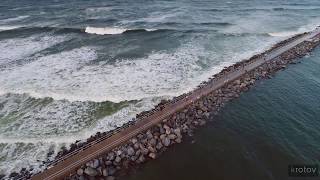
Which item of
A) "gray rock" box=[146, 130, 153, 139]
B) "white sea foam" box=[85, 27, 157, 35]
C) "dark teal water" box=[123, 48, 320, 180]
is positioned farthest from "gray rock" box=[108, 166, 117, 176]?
"white sea foam" box=[85, 27, 157, 35]

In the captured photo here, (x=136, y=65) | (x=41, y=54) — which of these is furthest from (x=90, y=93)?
(x=41, y=54)

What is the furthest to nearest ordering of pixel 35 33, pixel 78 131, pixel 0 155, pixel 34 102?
pixel 35 33, pixel 34 102, pixel 78 131, pixel 0 155

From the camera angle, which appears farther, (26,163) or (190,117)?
(190,117)

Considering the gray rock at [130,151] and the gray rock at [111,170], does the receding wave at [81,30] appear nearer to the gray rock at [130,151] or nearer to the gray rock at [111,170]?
the gray rock at [130,151]

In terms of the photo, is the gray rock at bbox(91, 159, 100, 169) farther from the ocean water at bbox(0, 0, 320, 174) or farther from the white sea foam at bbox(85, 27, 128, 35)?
the white sea foam at bbox(85, 27, 128, 35)

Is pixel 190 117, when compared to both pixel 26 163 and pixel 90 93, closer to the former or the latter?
pixel 90 93

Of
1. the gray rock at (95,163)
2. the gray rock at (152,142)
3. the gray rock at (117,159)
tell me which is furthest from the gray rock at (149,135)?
the gray rock at (95,163)

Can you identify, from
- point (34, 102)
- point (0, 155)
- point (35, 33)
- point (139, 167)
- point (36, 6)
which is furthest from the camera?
point (36, 6)
